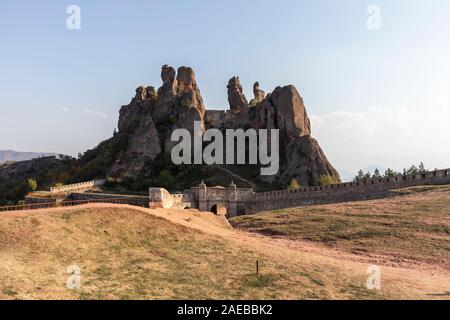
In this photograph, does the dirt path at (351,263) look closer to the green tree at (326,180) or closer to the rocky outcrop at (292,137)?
the green tree at (326,180)

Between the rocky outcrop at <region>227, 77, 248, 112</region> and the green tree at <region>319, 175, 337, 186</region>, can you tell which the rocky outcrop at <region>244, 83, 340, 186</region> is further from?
the rocky outcrop at <region>227, 77, 248, 112</region>

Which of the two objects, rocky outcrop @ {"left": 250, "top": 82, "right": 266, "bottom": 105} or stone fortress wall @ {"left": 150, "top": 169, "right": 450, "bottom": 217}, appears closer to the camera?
stone fortress wall @ {"left": 150, "top": 169, "right": 450, "bottom": 217}

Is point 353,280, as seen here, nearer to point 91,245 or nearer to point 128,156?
point 91,245

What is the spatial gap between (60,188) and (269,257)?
181 feet

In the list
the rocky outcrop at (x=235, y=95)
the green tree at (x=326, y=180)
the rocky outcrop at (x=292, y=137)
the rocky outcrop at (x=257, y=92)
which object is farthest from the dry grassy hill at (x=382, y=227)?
the rocky outcrop at (x=257, y=92)

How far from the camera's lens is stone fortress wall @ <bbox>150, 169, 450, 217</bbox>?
3881cm

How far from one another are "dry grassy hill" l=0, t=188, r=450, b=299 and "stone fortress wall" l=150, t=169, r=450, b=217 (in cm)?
852

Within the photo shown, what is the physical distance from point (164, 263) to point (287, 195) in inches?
1331

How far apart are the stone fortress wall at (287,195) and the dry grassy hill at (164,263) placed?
8.52 m

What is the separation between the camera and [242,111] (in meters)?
88.6

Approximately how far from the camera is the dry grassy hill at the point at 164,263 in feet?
44.9

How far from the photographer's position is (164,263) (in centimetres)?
1702

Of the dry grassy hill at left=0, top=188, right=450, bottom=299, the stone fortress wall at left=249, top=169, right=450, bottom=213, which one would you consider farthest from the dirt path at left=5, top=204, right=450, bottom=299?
the stone fortress wall at left=249, top=169, right=450, bottom=213

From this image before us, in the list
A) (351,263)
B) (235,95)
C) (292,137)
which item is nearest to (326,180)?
(292,137)
